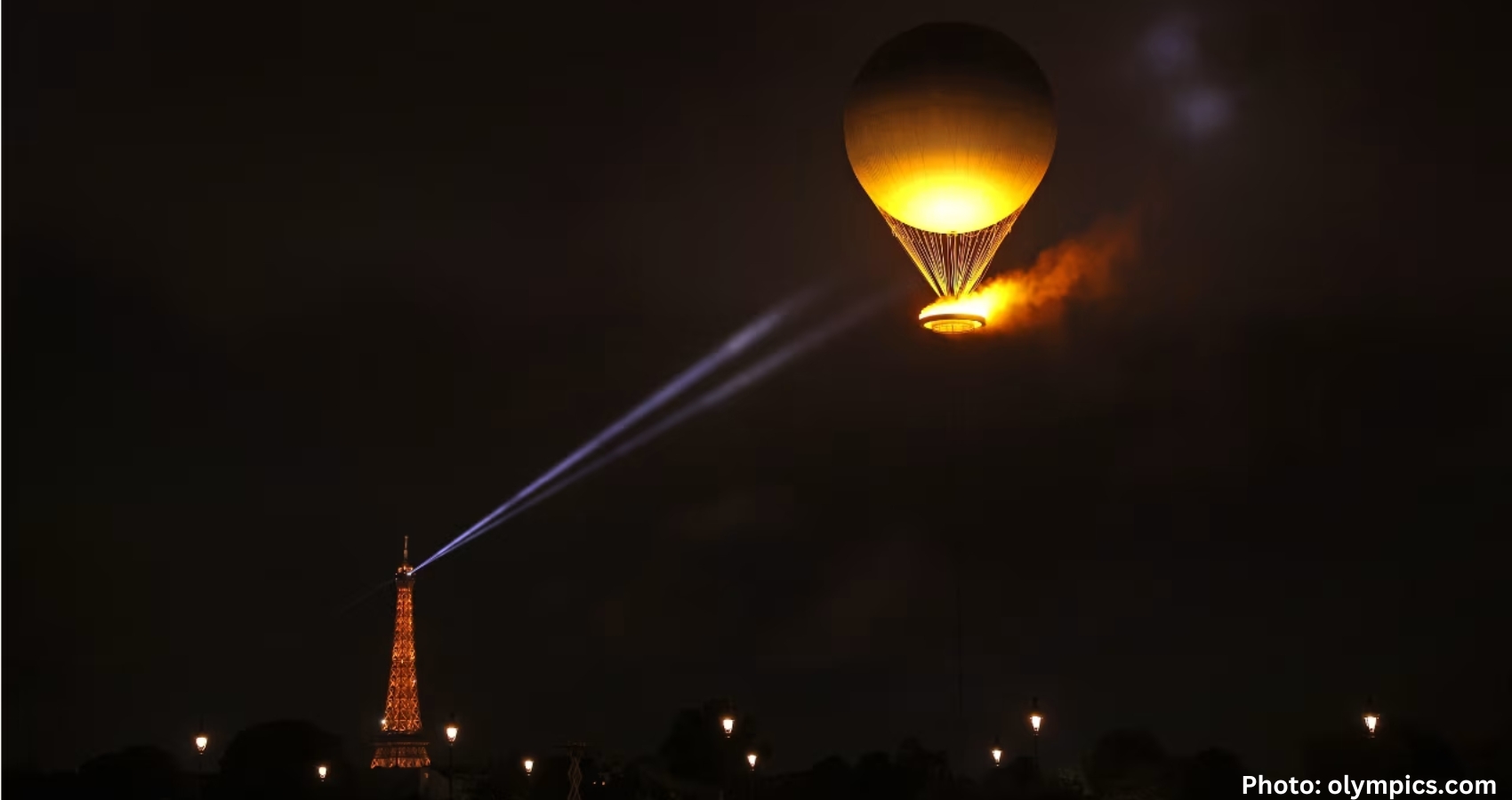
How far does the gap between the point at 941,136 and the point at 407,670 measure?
115 meters

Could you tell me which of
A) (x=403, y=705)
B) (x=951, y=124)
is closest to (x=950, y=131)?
(x=951, y=124)

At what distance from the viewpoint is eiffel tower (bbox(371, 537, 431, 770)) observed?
149 m

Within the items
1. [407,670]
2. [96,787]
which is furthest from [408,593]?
[96,787]

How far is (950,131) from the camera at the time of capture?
4328 centimetres

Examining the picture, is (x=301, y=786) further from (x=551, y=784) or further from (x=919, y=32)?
(x=919, y=32)

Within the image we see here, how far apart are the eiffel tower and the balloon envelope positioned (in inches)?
4295

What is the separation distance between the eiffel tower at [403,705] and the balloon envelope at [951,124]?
109097 mm

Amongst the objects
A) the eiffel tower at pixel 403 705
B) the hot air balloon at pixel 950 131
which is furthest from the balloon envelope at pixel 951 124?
the eiffel tower at pixel 403 705

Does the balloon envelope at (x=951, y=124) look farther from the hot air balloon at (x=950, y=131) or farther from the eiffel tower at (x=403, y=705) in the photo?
the eiffel tower at (x=403, y=705)

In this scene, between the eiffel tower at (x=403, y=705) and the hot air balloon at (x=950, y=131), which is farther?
the eiffel tower at (x=403, y=705)

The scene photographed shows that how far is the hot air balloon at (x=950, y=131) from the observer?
4334 cm

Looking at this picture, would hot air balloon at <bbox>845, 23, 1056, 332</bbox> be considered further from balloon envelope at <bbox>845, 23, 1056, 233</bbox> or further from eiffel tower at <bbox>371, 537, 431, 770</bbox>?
eiffel tower at <bbox>371, 537, 431, 770</bbox>

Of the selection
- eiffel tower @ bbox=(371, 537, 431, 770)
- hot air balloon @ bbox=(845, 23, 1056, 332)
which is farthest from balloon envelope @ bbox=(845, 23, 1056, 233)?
eiffel tower @ bbox=(371, 537, 431, 770)

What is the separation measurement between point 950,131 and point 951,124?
0.44 ft
